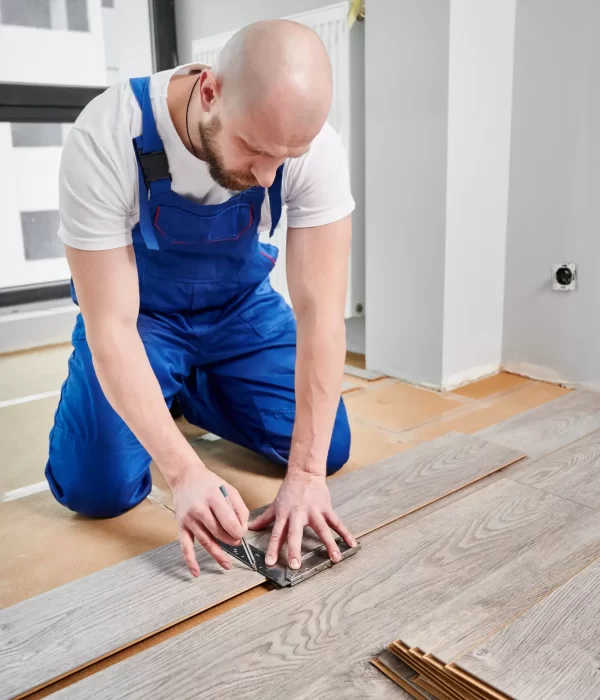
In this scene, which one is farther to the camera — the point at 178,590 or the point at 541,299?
the point at 541,299

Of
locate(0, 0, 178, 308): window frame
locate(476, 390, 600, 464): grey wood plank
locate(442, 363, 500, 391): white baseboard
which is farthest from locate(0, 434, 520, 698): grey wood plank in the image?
locate(0, 0, 178, 308): window frame

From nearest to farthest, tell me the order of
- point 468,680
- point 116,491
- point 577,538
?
point 468,680, point 577,538, point 116,491

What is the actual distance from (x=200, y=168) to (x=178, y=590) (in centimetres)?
80

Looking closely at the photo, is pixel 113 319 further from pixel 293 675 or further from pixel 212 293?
pixel 293 675

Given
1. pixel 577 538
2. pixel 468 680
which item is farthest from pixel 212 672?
pixel 577 538

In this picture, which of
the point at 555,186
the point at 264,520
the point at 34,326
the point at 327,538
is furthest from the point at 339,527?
the point at 34,326

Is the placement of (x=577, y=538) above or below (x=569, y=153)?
below

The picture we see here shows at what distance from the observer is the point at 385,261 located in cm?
256

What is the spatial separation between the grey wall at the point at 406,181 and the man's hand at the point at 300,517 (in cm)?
119

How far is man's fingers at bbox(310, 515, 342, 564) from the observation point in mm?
1321

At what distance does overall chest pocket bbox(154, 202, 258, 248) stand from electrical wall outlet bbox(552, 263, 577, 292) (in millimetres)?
1289

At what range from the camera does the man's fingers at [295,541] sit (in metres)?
1.29

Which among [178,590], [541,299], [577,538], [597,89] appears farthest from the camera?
[541,299]

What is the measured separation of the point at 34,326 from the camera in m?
3.18
